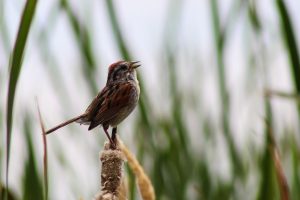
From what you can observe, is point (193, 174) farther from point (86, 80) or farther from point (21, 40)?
point (21, 40)

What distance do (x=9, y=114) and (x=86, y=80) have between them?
4.18 ft

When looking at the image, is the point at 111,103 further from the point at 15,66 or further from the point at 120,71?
the point at 15,66

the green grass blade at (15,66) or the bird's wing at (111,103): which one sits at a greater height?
the green grass blade at (15,66)

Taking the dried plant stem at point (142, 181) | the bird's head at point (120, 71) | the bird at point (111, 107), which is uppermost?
the bird's head at point (120, 71)

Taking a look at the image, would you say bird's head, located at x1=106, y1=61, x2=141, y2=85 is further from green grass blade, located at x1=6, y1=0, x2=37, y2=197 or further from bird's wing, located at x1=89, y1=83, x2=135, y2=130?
green grass blade, located at x1=6, y1=0, x2=37, y2=197

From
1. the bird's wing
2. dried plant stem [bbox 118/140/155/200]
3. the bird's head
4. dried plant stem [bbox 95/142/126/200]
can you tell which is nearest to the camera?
dried plant stem [bbox 95/142/126/200]

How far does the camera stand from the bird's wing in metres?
2.29

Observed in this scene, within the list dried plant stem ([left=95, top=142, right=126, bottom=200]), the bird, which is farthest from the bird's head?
dried plant stem ([left=95, top=142, right=126, bottom=200])

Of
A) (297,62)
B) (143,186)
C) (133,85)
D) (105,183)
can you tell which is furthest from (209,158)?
(105,183)

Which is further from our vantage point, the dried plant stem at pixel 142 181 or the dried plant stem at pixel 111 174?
the dried plant stem at pixel 142 181

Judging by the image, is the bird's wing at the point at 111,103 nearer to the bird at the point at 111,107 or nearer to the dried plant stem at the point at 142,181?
the bird at the point at 111,107

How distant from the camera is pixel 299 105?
2594 millimetres

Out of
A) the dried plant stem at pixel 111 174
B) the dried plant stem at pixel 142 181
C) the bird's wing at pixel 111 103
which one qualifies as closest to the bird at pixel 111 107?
the bird's wing at pixel 111 103

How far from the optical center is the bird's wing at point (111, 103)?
2285 millimetres
